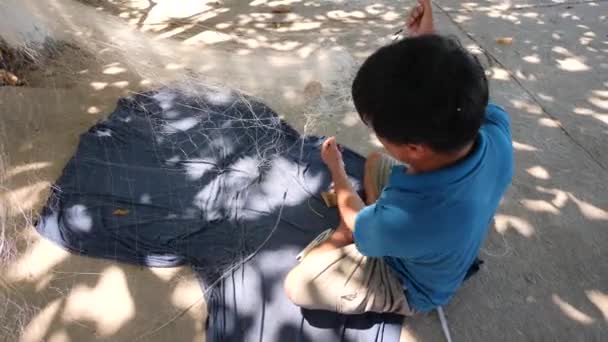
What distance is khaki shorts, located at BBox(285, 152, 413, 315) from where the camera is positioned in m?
1.56

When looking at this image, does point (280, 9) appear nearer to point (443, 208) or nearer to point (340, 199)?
point (340, 199)

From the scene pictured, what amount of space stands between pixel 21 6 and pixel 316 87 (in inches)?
78.7

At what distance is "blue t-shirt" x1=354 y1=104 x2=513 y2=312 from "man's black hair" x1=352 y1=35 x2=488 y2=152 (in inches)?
4.1

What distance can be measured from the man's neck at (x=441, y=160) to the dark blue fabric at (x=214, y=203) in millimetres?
831

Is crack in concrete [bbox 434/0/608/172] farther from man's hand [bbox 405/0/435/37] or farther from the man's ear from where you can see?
the man's ear

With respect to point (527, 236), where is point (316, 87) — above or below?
above

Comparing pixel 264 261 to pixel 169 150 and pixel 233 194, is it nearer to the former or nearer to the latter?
pixel 233 194

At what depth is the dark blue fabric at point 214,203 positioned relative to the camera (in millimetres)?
1726

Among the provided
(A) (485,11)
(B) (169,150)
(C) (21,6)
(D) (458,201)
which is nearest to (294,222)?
(B) (169,150)

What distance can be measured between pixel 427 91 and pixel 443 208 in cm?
32

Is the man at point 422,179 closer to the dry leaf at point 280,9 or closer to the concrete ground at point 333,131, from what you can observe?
the concrete ground at point 333,131

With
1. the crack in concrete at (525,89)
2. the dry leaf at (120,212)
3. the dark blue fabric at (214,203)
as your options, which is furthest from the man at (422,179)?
the crack in concrete at (525,89)

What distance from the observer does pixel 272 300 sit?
5.79ft

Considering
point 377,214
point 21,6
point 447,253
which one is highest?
Result: point 21,6
